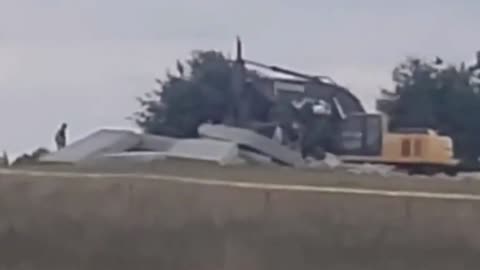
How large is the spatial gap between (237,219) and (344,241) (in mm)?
900

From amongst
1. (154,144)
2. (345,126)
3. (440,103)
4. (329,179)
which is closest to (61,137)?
(154,144)

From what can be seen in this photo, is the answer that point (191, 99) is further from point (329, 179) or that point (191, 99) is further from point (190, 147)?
point (329, 179)

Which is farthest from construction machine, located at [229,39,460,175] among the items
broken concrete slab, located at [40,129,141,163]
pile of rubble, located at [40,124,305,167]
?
broken concrete slab, located at [40,129,141,163]

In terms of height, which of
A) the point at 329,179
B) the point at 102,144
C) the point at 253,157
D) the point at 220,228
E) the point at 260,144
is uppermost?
the point at 260,144

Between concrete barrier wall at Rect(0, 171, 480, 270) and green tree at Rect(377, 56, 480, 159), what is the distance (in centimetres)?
5546

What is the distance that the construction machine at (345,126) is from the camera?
40719 millimetres

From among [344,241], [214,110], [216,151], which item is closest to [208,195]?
[344,241]

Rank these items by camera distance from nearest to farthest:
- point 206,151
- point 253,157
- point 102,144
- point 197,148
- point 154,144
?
point 206,151, point 197,148, point 253,157, point 102,144, point 154,144

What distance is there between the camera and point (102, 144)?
127 ft

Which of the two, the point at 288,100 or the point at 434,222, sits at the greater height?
the point at 288,100

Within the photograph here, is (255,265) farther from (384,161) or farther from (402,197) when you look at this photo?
(384,161)

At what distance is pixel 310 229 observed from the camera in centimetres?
1160

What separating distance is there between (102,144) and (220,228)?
26908 millimetres

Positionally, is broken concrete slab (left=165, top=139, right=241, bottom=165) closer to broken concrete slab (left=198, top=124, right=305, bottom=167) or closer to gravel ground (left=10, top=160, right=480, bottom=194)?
broken concrete slab (left=198, top=124, right=305, bottom=167)
